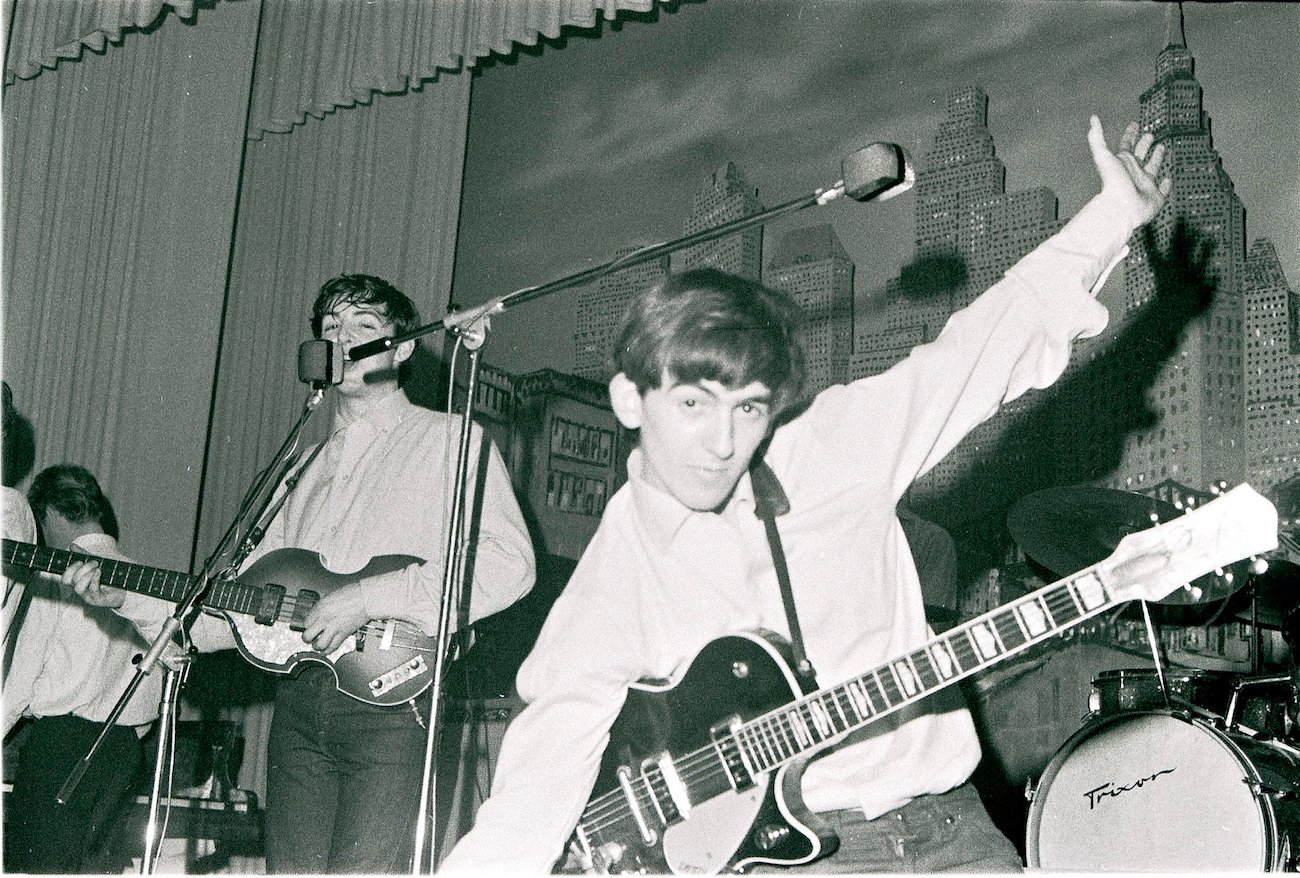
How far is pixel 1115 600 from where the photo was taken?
200 centimetres

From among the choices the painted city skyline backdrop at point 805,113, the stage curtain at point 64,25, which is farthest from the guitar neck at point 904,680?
the stage curtain at point 64,25

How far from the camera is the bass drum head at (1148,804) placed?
2531 mm

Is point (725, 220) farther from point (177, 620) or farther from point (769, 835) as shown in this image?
point (769, 835)

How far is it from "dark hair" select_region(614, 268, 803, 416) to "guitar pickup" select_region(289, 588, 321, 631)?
0.96 meters

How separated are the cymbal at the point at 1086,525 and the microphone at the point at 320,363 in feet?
4.92

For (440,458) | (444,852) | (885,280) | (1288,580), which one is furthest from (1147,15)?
(444,852)

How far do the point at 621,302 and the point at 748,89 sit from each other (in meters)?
0.72

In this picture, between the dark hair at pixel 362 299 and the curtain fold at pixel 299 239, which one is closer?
the dark hair at pixel 362 299

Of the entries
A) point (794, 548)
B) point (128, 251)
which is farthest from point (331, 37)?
point (794, 548)

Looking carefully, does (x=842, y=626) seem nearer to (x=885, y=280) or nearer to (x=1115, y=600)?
(x=1115, y=600)

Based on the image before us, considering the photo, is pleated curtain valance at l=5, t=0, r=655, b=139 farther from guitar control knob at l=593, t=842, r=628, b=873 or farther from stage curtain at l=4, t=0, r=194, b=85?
guitar control knob at l=593, t=842, r=628, b=873

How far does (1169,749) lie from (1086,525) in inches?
20.1

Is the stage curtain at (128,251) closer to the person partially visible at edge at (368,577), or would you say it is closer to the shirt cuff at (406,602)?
the person partially visible at edge at (368,577)

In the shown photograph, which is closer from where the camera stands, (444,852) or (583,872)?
(583,872)
